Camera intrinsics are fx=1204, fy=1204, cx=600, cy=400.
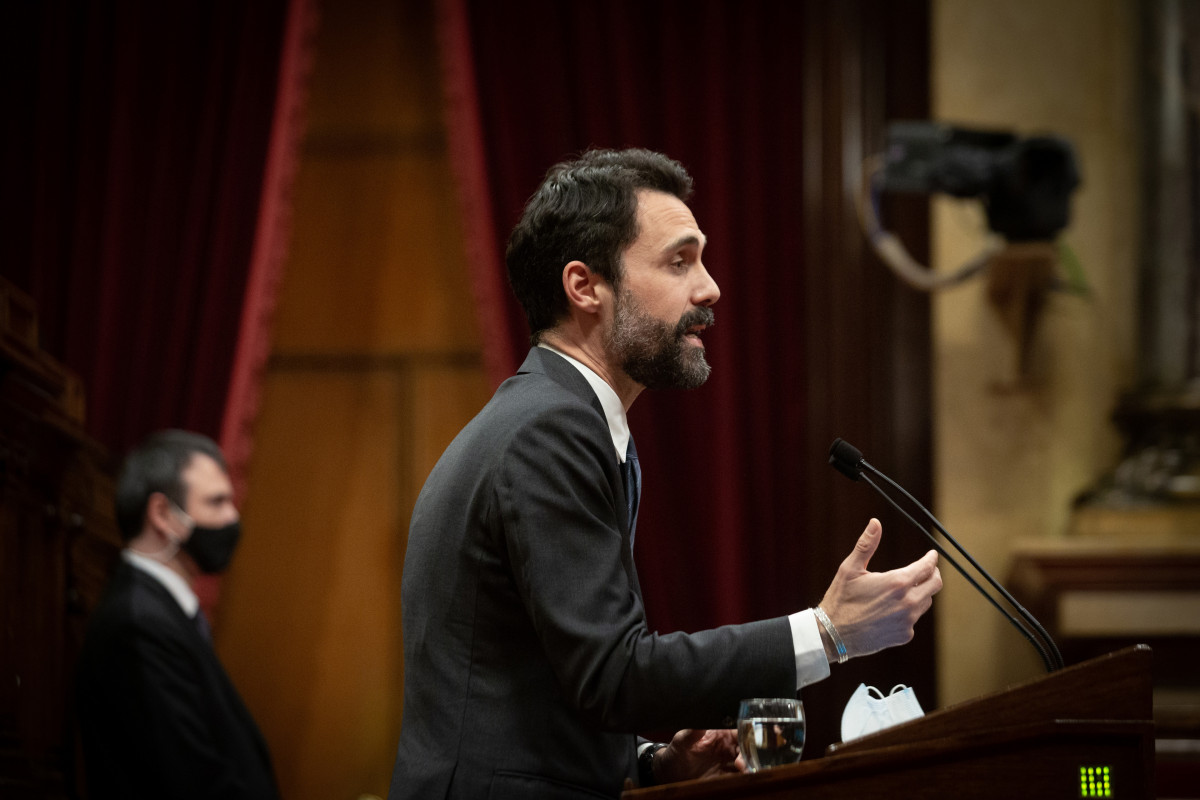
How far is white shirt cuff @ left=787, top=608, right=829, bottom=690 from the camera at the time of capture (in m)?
1.34

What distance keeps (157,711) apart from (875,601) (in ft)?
6.98

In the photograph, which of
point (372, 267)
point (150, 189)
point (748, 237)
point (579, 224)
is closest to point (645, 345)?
point (579, 224)

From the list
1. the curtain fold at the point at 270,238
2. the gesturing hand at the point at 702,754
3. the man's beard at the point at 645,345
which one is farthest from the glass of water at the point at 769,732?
the curtain fold at the point at 270,238

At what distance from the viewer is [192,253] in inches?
146

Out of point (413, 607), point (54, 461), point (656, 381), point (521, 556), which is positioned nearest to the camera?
point (521, 556)

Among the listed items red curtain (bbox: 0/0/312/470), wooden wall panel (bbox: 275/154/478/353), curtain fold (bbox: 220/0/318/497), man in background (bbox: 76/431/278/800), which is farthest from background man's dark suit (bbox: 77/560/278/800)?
wooden wall panel (bbox: 275/154/478/353)

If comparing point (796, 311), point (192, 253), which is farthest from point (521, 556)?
point (192, 253)

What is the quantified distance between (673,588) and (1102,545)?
47.4 inches

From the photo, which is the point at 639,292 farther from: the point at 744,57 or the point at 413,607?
the point at 744,57

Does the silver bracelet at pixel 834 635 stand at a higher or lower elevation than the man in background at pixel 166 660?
higher

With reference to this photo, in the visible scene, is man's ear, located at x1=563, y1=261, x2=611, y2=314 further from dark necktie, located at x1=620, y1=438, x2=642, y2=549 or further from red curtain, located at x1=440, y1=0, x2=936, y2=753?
red curtain, located at x1=440, y1=0, x2=936, y2=753

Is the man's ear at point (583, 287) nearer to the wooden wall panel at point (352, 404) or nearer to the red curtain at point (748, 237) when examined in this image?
the red curtain at point (748, 237)

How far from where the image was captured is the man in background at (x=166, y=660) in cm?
283

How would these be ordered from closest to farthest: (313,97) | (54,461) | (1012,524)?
(54,461)
(1012,524)
(313,97)
